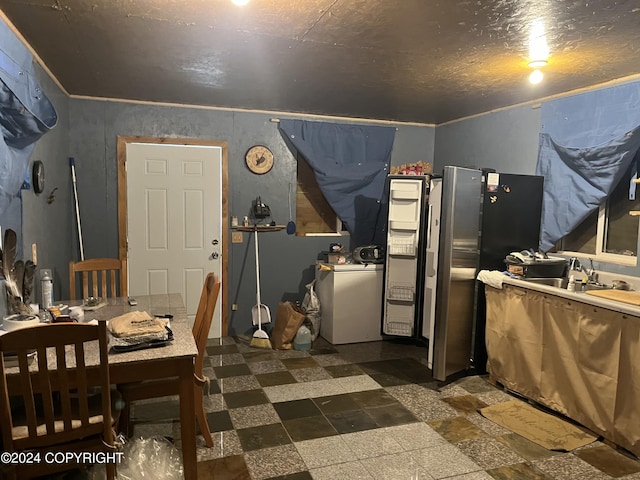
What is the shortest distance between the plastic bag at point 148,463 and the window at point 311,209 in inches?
116

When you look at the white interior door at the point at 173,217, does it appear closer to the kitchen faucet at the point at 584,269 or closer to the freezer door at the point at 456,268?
the freezer door at the point at 456,268

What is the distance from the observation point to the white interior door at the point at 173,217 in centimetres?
438

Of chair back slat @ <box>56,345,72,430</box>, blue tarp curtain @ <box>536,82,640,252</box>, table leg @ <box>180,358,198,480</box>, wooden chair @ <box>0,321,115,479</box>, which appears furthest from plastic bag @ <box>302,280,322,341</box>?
chair back slat @ <box>56,345,72,430</box>

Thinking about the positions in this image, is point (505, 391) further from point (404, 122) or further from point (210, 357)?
point (404, 122)

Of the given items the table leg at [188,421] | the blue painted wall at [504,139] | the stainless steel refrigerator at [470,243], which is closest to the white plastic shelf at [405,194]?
the stainless steel refrigerator at [470,243]

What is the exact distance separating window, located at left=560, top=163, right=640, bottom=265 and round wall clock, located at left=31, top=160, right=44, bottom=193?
399 centimetres

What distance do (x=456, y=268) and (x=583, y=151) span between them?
127 centimetres

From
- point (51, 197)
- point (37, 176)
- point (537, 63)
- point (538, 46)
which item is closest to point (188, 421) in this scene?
point (37, 176)

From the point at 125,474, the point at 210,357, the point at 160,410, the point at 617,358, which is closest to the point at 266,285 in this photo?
the point at 210,357

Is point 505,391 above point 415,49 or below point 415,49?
below

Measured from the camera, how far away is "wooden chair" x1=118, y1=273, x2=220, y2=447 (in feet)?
7.91

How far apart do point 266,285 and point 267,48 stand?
2.70m

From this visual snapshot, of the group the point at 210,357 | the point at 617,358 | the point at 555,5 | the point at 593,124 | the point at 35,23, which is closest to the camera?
the point at 555,5

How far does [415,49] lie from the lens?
2662 mm
